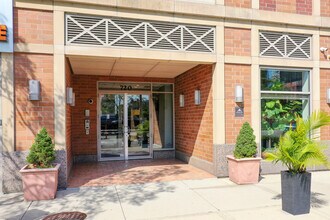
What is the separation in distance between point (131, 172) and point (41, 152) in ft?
9.51

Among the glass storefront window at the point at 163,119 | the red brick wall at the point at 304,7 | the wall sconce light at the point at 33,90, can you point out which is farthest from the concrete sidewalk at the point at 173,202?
the red brick wall at the point at 304,7

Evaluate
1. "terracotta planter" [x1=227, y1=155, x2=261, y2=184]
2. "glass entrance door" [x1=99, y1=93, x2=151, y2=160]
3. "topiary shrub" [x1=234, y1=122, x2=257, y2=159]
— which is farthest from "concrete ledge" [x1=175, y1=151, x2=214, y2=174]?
"glass entrance door" [x1=99, y1=93, x2=151, y2=160]

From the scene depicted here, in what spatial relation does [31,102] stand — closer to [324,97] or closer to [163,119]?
[163,119]

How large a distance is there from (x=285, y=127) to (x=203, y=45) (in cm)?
350

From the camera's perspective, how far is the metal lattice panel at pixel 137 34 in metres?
6.07

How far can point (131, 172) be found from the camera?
7605 mm

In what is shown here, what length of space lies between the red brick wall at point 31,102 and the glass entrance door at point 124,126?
374 centimetres

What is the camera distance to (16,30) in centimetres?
571

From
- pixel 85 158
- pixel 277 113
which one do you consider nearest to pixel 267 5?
pixel 277 113

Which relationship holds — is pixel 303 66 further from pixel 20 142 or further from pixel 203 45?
pixel 20 142

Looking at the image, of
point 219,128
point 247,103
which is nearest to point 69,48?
point 219,128

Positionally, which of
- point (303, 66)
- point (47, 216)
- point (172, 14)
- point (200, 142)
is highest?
point (172, 14)

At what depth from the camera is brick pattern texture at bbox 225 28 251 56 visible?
700 centimetres

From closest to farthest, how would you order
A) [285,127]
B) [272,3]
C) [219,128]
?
[219,128] → [272,3] → [285,127]
